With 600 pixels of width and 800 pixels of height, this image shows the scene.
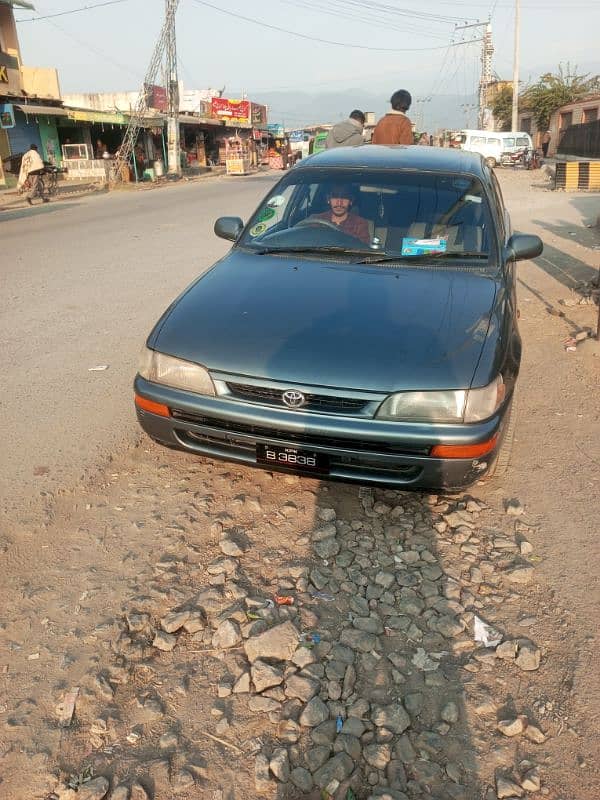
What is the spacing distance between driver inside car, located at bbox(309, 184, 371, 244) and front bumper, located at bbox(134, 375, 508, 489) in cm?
158

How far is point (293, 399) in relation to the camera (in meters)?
2.71

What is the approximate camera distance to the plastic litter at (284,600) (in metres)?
2.49

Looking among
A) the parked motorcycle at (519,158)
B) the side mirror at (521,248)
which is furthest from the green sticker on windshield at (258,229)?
the parked motorcycle at (519,158)

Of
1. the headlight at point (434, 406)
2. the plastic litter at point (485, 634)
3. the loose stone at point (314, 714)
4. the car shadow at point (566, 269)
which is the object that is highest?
the headlight at point (434, 406)

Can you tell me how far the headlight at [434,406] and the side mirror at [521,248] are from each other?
1467 mm

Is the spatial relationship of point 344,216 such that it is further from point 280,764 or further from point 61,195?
point 61,195

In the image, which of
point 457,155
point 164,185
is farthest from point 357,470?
point 164,185

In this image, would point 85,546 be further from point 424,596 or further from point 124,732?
point 424,596

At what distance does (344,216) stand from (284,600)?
98.2 inches

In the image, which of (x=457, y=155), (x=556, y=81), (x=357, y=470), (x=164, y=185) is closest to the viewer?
(x=357, y=470)

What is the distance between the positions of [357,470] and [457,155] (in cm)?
293

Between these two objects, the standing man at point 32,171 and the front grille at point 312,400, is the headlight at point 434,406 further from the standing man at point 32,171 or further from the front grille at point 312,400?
the standing man at point 32,171

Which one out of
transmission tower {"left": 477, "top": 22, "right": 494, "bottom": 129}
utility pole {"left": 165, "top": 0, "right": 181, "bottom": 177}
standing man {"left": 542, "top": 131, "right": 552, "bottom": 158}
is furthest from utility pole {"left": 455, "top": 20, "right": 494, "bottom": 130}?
utility pole {"left": 165, "top": 0, "right": 181, "bottom": 177}

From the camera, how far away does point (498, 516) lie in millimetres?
3111
